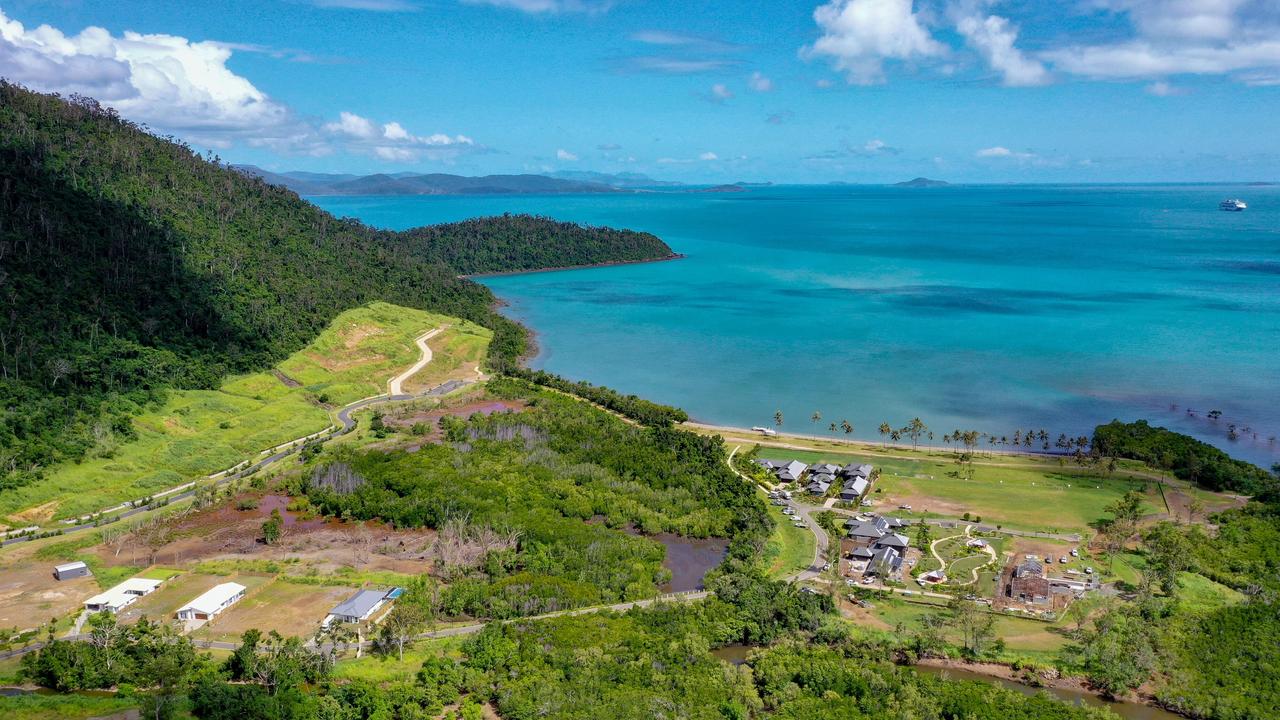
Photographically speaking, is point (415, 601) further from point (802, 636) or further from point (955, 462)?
point (955, 462)

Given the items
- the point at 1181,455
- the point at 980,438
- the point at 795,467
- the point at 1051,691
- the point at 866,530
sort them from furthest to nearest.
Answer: the point at 980,438 → the point at 795,467 → the point at 1181,455 → the point at 866,530 → the point at 1051,691

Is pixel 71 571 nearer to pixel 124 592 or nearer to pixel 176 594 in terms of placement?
pixel 124 592

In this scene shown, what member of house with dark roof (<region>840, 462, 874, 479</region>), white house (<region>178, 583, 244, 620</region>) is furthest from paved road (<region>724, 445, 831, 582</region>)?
white house (<region>178, 583, 244, 620</region>)

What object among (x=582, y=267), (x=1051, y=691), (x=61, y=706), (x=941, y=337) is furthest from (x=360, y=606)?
(x=582, y=267)

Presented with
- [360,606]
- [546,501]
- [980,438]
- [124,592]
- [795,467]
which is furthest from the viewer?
[980,438]

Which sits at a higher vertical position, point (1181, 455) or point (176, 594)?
point (1181, 455)

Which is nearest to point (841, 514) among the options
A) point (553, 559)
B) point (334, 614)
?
point (553, 559)

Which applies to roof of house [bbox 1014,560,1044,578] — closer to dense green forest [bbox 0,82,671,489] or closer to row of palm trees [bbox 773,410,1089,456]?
row of palm trees [bbox 773,410,1089,456]

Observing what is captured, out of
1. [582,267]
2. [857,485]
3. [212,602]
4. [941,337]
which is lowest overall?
[212,602]
